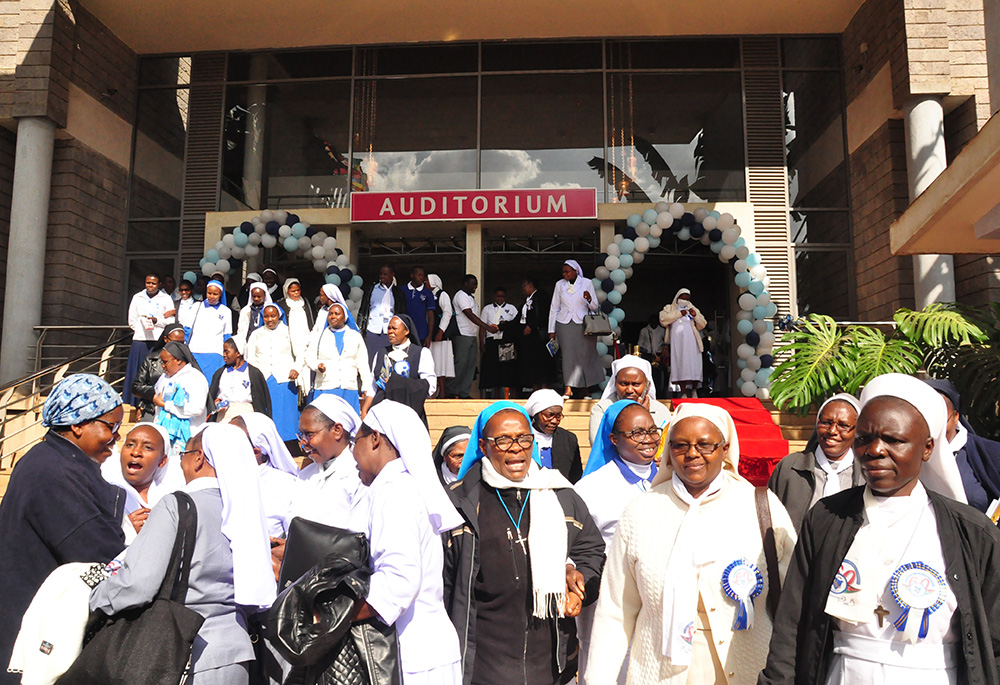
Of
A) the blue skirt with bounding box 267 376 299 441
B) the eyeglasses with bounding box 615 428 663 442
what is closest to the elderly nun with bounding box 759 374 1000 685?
the eyeglasses with bounding box 615 428 663 442

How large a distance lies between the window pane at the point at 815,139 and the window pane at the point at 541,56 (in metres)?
3.41

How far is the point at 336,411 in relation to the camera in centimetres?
413

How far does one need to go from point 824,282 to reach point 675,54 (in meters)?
4.77

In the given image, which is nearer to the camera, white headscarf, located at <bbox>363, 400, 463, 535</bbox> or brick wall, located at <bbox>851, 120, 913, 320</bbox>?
white headscarf, located at <bbox>363, 400, 463, 535</bbox>

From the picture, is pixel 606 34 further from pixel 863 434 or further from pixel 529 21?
pixel 863 434

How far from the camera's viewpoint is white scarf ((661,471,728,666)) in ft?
9.56

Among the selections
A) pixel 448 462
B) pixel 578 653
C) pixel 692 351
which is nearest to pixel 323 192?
pixel 692 351

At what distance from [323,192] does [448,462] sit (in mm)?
10025

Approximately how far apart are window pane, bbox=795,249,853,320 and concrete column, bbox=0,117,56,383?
12.1 meters

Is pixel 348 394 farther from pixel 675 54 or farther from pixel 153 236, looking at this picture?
pixel 675 54

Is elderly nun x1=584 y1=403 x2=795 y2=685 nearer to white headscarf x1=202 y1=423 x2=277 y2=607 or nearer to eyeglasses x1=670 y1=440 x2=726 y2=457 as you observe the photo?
eyeglasses x1=670 y1=440 x2=726 y2=457

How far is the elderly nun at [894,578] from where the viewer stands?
2451 mm

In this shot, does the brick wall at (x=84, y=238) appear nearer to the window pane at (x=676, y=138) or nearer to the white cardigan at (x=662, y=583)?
the window pane at (x=676, y=138)

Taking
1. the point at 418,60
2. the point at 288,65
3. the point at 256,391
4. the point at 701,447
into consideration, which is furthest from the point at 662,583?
the point at 288,65
